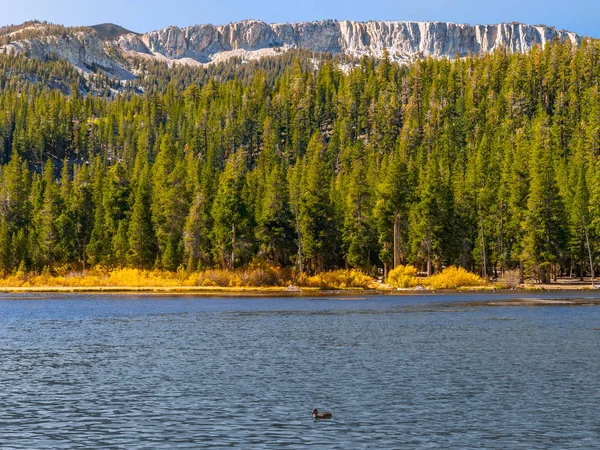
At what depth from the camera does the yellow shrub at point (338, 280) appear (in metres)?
94.5

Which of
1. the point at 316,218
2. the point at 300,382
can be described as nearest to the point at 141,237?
the point at 316,218

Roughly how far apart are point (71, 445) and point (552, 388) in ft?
53.7

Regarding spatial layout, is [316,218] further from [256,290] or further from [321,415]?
[321,415]

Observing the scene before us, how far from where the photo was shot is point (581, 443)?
62.8ft

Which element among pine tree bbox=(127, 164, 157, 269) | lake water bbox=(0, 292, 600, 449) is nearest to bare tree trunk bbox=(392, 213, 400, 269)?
pine tree bbox=(127, 164, 157, 269)

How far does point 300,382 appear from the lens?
28.3 metres

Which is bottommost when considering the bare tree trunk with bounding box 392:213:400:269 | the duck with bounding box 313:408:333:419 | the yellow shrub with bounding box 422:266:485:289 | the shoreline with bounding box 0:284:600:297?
the duck with bounding box 313:408:333:419

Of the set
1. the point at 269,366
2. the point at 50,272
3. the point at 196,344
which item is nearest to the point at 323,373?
the point at 269,366

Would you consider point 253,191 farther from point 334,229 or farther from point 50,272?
point 50,272

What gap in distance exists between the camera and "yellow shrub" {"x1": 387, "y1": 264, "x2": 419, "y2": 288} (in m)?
94.7

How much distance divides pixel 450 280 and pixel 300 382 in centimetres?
6921

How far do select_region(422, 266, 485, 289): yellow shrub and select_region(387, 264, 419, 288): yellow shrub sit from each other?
6.61ft

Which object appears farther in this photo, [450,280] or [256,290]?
[450,280]

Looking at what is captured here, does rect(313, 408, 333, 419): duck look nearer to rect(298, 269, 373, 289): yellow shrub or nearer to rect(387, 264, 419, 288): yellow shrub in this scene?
rect(298, 269, 373, 289): yellow shrub
